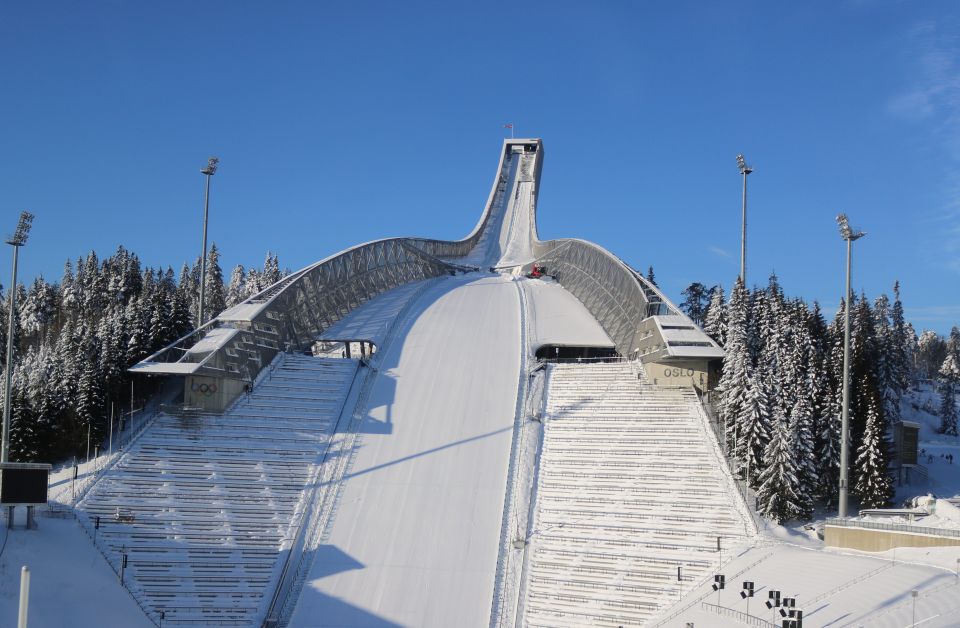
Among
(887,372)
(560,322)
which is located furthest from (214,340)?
(887,372)

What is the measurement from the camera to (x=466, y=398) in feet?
111

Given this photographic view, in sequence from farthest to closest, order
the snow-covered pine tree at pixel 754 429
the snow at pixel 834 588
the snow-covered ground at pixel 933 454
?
the snow-covered ground at pixel 933 454 → the snow-covered pine tree at pixel 754 429 → the snow at pixel 834 588

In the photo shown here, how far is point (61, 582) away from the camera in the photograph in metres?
20.8

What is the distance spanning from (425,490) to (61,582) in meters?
10.7

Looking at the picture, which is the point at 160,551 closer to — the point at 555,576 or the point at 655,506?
the point at 555,576

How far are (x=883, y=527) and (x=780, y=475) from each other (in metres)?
3.33

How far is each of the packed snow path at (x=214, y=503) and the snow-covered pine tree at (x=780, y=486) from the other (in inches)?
523

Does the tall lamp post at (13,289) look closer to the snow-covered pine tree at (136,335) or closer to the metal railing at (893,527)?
the snow-covered pine tree at (136,335)

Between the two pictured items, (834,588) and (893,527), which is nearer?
(834,588)

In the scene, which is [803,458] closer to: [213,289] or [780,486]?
[780,486]

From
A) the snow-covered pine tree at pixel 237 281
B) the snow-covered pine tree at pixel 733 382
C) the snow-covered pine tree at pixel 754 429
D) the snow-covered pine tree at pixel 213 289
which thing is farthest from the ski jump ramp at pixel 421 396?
the snow-covered pine tree at pixel 237 281

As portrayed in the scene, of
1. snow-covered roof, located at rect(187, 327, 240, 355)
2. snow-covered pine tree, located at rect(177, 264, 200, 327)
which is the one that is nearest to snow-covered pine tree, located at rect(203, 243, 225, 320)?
snow-covered pine tree, located at rect(177, 264, 200, 327)

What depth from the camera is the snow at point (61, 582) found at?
63.2ft

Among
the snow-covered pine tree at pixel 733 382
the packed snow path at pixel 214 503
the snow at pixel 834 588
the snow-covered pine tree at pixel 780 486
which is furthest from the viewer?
the snow-covered pine tree at pixel 733 382
